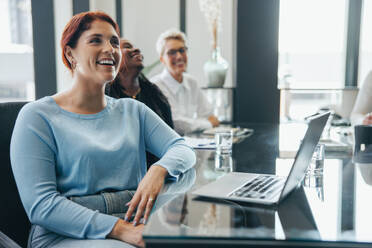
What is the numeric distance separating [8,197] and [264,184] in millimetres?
810

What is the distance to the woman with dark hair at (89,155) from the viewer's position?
106cm

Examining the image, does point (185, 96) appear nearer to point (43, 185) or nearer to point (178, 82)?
point (178, 82)

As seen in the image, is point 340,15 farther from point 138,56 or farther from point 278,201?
point 278,201

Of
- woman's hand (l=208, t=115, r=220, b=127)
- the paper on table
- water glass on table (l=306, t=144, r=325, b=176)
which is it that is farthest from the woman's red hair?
woman's hand (l=208, t=115, r=220, b=127)

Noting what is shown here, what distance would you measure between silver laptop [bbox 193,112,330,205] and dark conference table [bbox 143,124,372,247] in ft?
0.08

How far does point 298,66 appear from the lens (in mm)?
6574

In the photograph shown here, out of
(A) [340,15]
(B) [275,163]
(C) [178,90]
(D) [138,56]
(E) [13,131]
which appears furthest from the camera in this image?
(A) [340,15]

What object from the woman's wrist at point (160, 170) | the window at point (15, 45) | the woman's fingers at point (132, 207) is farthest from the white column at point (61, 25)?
the woman's fingers at point (132, 207)

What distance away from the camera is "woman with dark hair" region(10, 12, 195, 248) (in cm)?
106

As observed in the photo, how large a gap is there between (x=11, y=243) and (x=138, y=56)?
1.27 meters

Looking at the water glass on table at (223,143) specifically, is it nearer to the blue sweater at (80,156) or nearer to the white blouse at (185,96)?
the blue sweater at (80,156)

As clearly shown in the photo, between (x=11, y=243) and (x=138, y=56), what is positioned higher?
(x=138, y=56)

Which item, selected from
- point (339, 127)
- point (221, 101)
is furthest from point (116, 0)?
point (339, 127)

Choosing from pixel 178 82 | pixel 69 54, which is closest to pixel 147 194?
pixel 69 54
